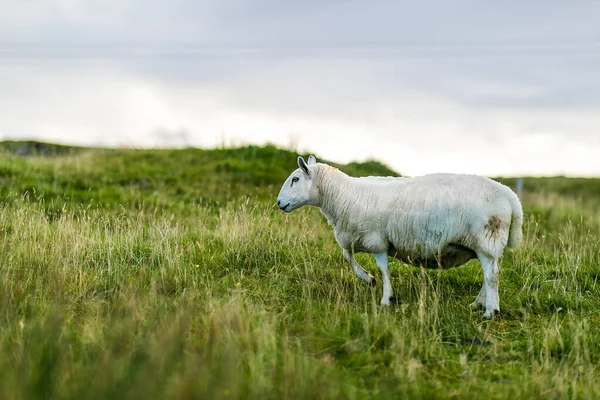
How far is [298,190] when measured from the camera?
8.58 meters

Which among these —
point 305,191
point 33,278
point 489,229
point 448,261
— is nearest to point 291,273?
point 305,191

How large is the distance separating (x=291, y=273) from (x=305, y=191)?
4.15ft

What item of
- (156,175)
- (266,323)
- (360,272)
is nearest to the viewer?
(266,323)

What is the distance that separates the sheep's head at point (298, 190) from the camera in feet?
28.0

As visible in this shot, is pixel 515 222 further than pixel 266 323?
Yes

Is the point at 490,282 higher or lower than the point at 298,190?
lower

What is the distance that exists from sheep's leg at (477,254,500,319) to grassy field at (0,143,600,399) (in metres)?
0.15

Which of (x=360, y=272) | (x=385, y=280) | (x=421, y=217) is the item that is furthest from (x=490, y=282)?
(x=360, y=272)

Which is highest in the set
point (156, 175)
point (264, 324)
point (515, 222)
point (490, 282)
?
point (515, 222)

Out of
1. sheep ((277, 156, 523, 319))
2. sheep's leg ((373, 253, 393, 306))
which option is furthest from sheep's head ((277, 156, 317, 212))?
sheep's leg ((373, 253, 393, 306))

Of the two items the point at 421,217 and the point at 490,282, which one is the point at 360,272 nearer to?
the point at 421,217

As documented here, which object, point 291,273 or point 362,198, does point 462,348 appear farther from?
point 291,273

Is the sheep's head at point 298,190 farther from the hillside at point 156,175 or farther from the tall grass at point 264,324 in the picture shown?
the hillside at point 156,175

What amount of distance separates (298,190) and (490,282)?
2.79m
